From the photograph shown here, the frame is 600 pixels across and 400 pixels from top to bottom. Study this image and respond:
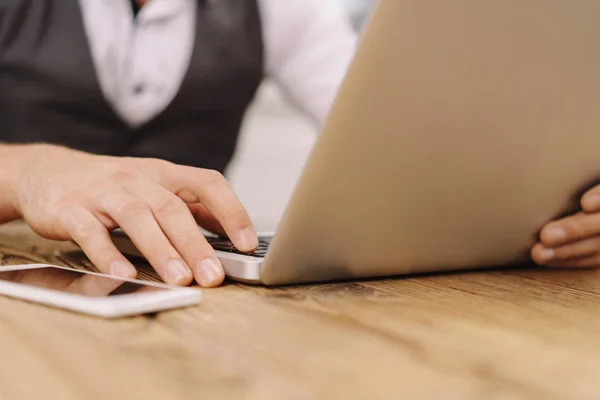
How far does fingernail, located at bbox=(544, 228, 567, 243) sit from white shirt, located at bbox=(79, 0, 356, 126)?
567 millimetres

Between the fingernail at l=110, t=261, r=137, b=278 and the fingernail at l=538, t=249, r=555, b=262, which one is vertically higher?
the fingernail at l=538, t=249, r=555, b=262

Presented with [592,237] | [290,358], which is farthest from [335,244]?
[592,237]

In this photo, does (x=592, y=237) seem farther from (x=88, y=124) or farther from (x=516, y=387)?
A: (x=88, y=124)

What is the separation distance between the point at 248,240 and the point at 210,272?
0.06 meters

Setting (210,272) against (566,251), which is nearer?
(210,272)

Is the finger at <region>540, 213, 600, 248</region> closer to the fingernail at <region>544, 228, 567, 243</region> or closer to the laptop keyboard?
the fingernail at <region>544, 228, 567, 243</region>

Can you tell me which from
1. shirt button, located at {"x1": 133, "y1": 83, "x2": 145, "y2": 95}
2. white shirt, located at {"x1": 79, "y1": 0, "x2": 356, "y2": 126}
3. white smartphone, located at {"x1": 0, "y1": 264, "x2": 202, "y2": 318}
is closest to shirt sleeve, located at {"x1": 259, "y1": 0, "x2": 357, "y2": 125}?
white shirt, located at {"x1": 79, "y1": 0, "x2": 356, "y2": 126}

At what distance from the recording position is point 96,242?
56cm

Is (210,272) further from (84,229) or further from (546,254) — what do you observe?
(546,254)

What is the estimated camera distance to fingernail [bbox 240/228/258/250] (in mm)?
561

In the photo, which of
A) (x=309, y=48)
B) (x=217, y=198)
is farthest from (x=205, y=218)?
(x=309, y=48)

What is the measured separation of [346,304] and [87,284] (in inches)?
7.3

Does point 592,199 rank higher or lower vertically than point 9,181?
higher

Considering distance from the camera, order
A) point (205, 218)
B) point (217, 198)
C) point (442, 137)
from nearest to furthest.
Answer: point (442, 137) → point (217, 198) → point (205, 218)
